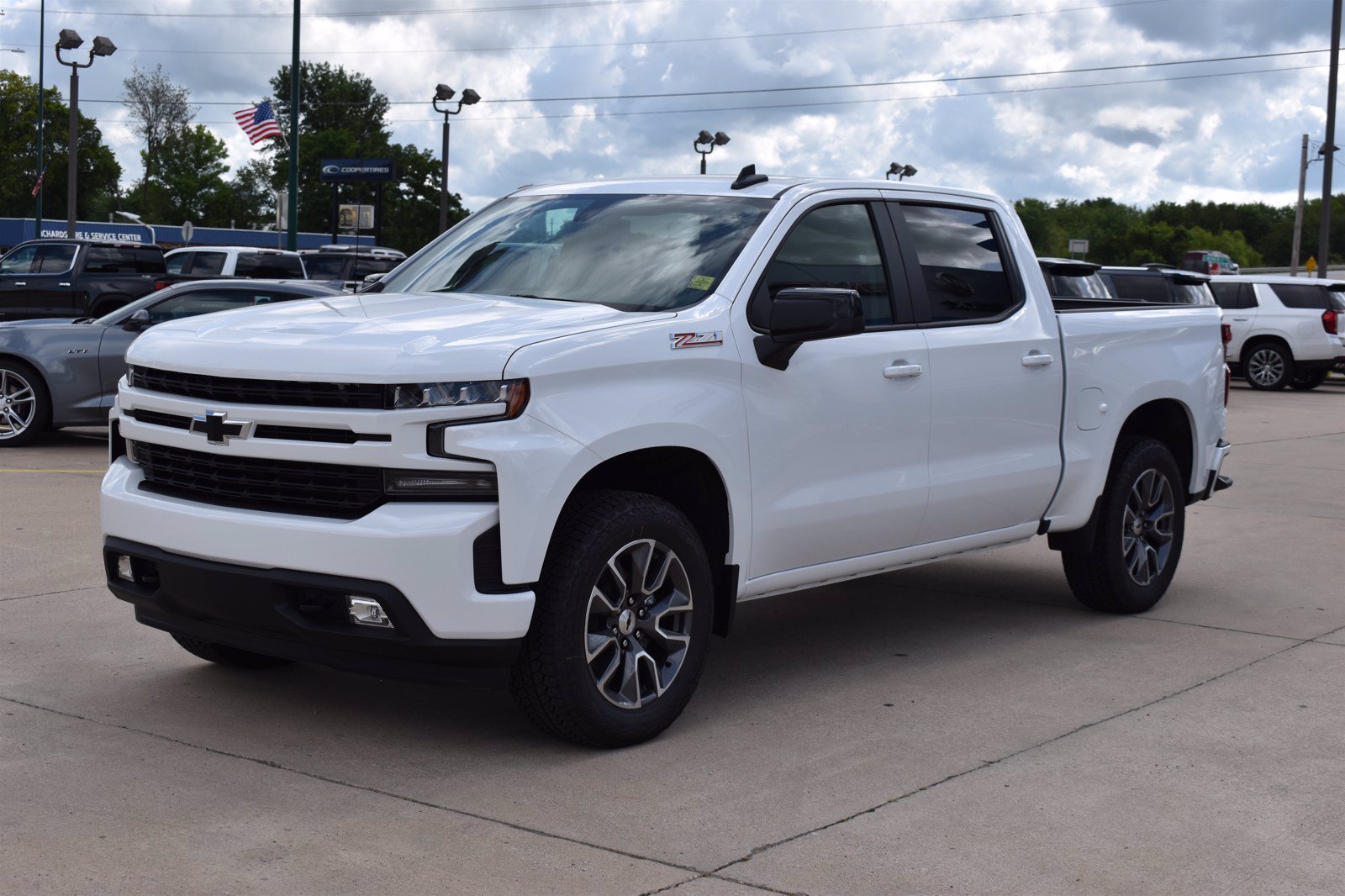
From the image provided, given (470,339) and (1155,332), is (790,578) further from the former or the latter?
(1155,332)

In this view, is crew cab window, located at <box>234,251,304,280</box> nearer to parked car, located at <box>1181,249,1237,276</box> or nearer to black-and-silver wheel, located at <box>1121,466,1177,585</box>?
black-and-silver wheel, located at <box>1121,466,1177,585</box>

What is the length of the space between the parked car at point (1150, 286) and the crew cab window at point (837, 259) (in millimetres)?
16477

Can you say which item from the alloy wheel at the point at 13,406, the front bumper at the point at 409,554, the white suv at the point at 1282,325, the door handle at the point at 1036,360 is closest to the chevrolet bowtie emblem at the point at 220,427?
the front bumper at the point at 409,554

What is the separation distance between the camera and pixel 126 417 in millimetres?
5297

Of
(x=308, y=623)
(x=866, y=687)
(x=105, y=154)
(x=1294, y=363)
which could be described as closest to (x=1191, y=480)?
(x=866, y=687)

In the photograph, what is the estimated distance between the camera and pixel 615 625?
498 centimetres

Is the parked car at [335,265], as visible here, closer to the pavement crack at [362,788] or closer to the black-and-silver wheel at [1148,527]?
the black-and-silver wheel at [1148,527]

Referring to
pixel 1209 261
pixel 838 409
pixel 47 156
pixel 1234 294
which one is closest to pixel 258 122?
pixel 1234 294

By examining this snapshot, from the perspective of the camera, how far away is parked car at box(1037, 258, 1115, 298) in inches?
577

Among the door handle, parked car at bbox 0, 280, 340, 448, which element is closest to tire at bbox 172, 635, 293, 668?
the door handle

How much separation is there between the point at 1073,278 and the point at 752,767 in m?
12.9

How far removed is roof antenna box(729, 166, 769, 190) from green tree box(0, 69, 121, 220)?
3863 inches

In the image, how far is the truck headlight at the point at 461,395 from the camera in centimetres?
452

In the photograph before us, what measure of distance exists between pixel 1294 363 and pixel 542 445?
84.9ft
